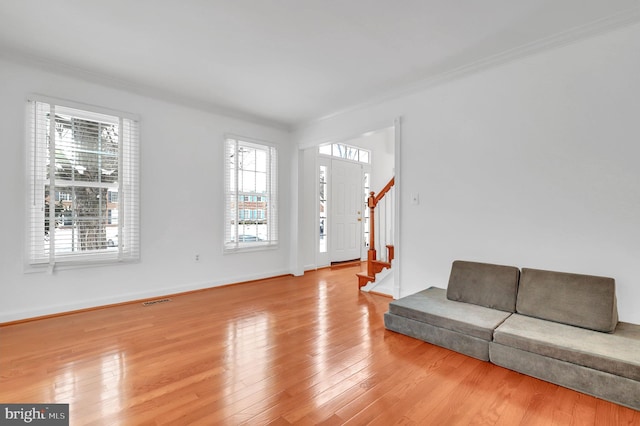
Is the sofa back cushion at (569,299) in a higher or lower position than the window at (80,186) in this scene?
lower

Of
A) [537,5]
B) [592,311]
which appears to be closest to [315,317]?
[592,311]

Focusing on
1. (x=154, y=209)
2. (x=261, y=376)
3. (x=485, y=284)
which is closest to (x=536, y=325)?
(x=485, y=284)

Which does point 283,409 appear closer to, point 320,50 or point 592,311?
point 592,311

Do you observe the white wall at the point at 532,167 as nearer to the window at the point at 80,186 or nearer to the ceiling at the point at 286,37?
the ceiling at the point at 286,37

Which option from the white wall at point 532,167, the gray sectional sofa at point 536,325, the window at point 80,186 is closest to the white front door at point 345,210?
the white wall at point 532,167

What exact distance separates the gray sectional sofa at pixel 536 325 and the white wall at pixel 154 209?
2931 millimetres

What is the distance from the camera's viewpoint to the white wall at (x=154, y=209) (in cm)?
319

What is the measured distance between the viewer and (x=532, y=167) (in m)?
2.93

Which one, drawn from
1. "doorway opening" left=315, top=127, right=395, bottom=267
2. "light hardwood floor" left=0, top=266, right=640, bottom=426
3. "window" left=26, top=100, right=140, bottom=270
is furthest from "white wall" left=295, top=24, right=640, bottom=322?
"window" left=26, top=100, right=140, bottom=270

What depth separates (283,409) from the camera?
1.81m

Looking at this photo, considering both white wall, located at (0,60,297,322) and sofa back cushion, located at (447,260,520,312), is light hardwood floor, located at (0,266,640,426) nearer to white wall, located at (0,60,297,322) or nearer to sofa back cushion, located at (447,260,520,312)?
white wall, located at (0,60,297,322)

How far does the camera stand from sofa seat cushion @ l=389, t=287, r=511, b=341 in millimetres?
2484

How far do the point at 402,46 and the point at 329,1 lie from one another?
95cm

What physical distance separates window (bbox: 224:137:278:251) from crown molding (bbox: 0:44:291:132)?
412 millimetres
